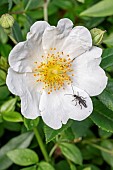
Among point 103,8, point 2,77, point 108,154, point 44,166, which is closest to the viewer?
point 2,77

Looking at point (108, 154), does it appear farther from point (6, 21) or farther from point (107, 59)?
point (6, 21)

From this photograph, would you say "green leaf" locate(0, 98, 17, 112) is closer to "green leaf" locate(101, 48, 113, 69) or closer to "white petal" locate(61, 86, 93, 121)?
"white petal" locate(61, 86, 93, 121)

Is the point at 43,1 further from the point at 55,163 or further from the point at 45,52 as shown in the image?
the point at 55,163

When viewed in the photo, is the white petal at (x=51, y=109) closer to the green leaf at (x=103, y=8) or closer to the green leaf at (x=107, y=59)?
the green leaf at (x=107, y=59)

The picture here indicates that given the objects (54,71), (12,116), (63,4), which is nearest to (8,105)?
(12,116)

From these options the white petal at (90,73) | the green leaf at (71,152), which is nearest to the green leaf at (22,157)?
the green leaf at (71,152)

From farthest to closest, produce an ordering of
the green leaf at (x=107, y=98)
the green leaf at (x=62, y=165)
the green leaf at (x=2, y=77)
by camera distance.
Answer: the green leaf at (x=62, y=165) < the green leaf at (x=2, y=77) < the green leaf at (x=107, y=98)
